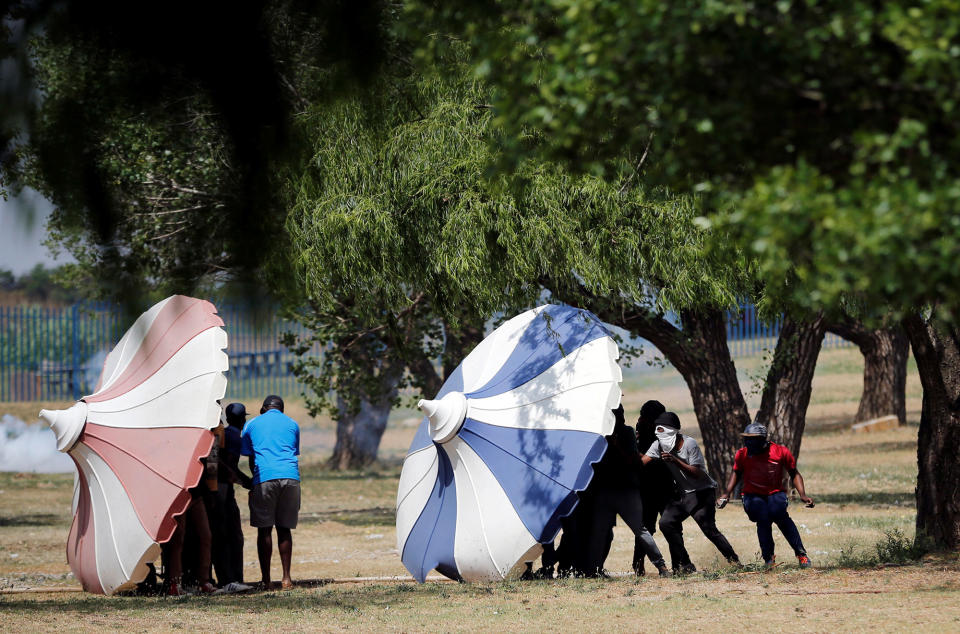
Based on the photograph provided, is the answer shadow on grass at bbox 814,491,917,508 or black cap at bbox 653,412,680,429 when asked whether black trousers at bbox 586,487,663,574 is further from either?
shadow on grass at bbox 814,491,917,508

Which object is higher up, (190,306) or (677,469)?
(190,306)

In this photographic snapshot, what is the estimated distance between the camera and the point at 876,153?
14.5 ft

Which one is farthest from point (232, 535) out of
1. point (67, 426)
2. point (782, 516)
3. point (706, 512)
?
point (782, 516)

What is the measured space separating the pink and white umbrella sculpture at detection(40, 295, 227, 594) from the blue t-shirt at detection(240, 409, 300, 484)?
80cm

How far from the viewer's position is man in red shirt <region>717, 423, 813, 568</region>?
1023 cm

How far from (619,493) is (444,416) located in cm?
159

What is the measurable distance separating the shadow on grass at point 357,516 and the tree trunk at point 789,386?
19.5 feet

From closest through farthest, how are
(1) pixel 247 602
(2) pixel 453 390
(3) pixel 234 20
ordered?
(3) pixel 234 20
(1) pixel 247 602
(2) pixel 453 390

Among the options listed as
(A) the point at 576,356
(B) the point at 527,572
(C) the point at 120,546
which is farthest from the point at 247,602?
(A) the point at 576,356

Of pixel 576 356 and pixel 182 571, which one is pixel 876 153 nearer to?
pixel 576 356

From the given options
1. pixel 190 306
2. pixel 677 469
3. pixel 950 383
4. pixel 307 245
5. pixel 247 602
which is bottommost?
pixel 247 602

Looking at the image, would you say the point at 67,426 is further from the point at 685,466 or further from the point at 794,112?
the point at 794,112

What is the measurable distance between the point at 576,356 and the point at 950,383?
3.22 metres

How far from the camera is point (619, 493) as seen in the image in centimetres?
1028
